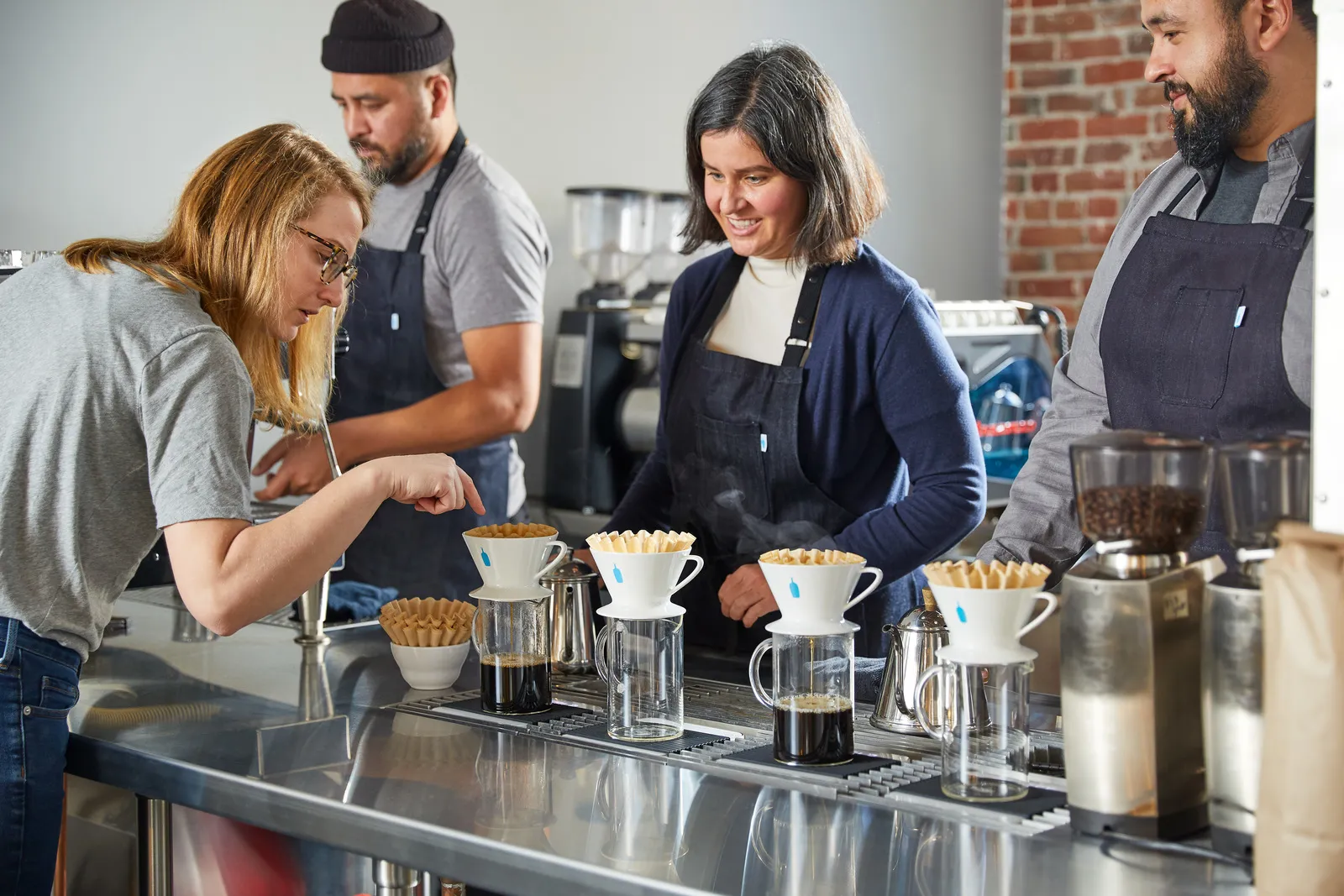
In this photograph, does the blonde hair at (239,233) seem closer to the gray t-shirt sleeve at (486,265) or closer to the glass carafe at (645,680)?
the glass carafe at (645,680)

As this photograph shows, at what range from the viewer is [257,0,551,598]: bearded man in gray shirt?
2.91m

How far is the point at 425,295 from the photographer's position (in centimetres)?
299

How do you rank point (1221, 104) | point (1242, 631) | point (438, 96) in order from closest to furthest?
point (1242, 631)
point (1221, 104)
point (438, 96)

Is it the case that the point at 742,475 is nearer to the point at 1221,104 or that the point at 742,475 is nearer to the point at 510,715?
the point at 510,715

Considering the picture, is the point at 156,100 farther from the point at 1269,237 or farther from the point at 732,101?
the point at 1269,237

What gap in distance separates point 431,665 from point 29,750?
0.51 metres

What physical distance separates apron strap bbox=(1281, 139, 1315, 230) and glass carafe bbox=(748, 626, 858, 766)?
2.74 ft

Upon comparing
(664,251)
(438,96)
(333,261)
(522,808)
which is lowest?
(522,808)

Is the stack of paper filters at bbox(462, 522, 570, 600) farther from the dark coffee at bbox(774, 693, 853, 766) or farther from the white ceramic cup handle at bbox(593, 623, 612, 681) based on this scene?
the dark coffee at bbox(774, 693, 853, 766)

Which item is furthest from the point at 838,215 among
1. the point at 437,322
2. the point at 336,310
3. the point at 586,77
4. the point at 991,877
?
the point at 586,77

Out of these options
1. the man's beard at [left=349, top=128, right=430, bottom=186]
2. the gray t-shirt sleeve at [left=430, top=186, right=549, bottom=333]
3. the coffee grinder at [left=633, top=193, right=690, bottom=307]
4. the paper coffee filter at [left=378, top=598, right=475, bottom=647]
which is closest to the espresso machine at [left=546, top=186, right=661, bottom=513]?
the coffee grinder at [left=633, top=193, right=690, bottom=307]

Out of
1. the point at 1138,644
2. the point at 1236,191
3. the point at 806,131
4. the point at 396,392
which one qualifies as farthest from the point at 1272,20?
the point at 396,392

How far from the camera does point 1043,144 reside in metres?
5.18

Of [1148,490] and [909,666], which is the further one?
[909,666]
